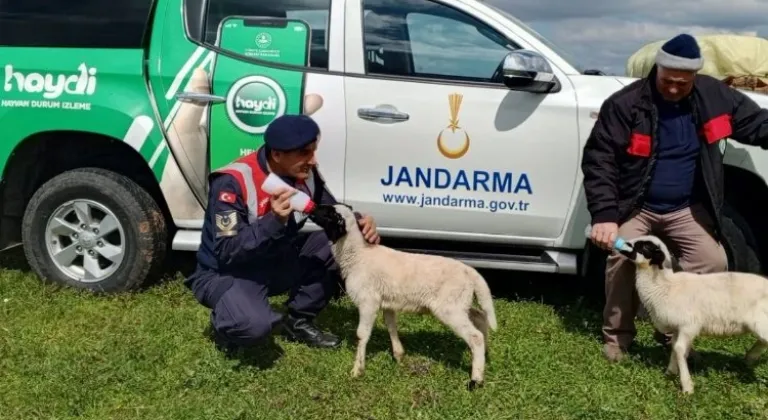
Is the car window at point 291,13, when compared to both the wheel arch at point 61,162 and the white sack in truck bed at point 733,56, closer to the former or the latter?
the wheel arch at point 61,162

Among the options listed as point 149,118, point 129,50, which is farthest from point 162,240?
point 129,50

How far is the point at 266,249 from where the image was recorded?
3453mm

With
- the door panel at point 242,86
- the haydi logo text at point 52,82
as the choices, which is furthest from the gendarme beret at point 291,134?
the haydi logo text at point 52,82

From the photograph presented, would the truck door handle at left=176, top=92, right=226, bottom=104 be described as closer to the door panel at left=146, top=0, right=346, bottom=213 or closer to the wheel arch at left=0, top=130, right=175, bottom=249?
the door panel at left=146, top=0, right=346, bottom=213

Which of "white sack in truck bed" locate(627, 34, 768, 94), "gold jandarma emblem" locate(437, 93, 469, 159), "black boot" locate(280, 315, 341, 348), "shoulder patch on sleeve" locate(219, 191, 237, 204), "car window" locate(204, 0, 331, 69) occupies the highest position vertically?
"car window" locate(204, 0, 331, 69)

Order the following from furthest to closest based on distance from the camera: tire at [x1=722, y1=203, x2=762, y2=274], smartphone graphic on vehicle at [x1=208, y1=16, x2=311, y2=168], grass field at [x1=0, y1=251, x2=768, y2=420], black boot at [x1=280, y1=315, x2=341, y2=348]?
smartphone graphic on vehicle at [x1=208, y1=16, x2=311, y2=168] < tire at [x1=722, y1=203, x2=762, y2=274] < black boot at [x1=280, y1=315, x2=341, y2=348] < grass field at [x1=0, y1=251, x2=768, y2=420]

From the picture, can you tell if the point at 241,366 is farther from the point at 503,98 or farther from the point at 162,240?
the point at 503,98

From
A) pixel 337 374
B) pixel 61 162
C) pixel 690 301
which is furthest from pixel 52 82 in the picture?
pixel 690 301

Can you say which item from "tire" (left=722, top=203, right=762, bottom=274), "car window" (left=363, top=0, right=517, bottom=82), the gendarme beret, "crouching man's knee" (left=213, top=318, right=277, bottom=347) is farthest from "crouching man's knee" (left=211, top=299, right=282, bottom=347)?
"tire" (left=722, top=203, right=762, bottom=274)

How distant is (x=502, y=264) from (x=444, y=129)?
2.75ft

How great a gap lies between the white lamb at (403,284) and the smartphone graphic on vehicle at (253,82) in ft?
3.23

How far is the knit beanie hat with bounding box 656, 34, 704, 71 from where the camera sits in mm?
3396

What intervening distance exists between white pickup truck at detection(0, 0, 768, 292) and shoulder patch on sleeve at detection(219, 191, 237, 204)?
0.82 m

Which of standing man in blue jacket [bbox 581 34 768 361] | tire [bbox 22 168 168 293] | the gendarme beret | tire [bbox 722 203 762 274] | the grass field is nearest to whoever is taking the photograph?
the grass field
